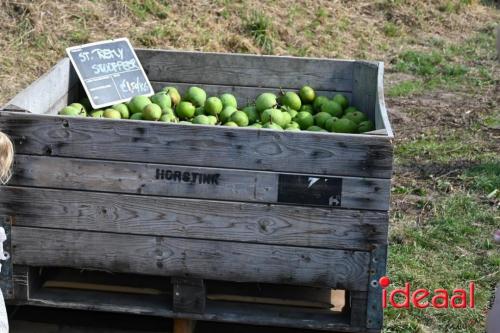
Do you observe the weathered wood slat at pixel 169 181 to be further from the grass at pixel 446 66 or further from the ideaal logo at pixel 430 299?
the grass at pixel 446 66

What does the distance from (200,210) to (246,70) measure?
1.66 m

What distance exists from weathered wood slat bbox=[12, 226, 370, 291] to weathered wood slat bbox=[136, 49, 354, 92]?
1.66 m

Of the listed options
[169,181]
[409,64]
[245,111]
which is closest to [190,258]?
[169,181]

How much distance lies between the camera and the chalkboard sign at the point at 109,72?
466 centimetres

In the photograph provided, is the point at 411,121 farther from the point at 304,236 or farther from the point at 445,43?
the point at 304,236

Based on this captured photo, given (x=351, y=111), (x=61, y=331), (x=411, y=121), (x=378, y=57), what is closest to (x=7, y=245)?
(x=61, y=331)

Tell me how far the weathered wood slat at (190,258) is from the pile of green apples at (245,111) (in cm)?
78

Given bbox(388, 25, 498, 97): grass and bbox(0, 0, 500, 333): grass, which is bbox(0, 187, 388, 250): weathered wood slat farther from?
bbox(388, 25, 498, 97): grass

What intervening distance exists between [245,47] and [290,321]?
506 cm

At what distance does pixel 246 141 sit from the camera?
3.46 meters

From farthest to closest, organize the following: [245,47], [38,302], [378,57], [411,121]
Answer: [378,57] < [245,47] < [411,121] < [38,302]

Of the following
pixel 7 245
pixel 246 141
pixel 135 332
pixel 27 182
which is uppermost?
pixel 246 141

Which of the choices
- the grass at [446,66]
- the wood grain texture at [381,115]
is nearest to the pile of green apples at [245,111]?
the wood grain texture at [381,115]

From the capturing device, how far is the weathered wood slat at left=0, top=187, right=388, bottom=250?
3.48 m
